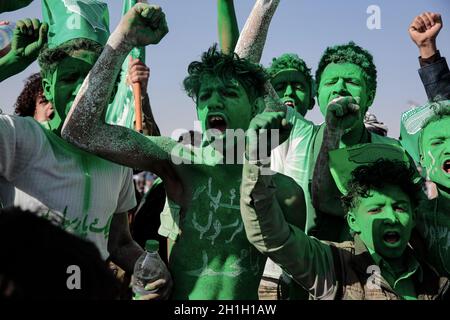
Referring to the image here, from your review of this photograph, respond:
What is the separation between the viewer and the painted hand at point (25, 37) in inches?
139

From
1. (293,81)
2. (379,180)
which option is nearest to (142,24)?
(379,180)

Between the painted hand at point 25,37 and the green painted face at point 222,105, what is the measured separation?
33.7 inches

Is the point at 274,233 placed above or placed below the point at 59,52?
below

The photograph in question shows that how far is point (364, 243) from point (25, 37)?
1781 mm

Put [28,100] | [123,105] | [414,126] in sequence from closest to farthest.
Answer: [414,126] < [28,100] < [123,105]

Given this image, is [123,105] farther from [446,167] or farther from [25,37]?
[446,167]

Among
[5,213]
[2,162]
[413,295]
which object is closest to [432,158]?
[413,295]

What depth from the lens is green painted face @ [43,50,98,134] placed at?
3.26 meters

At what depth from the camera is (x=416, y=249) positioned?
341cm

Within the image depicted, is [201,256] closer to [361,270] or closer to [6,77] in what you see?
[361,270]

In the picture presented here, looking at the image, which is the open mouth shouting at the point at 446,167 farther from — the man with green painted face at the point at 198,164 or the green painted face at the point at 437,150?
the man with green painted face at the point at 198,164

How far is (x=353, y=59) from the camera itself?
3938mm

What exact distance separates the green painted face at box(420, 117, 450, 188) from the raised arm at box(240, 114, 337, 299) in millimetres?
859

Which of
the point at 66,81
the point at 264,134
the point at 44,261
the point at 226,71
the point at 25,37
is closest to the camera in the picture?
the point at 44,261
